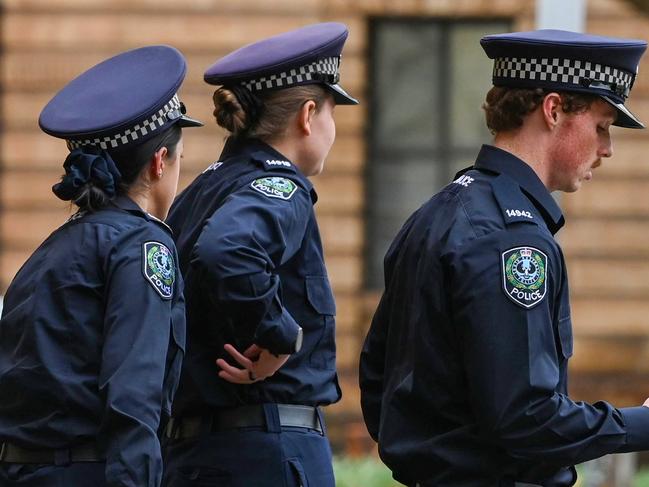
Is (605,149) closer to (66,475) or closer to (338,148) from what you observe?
(66,475)

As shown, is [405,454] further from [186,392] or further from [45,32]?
[45,32]

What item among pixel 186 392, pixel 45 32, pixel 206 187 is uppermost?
pixel 206 187

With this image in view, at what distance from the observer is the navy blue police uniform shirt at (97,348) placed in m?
3.98

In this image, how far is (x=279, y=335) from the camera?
449 cm

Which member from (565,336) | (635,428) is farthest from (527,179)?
(635,428)

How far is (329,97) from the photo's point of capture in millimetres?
5000

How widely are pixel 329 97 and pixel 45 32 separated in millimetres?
9255

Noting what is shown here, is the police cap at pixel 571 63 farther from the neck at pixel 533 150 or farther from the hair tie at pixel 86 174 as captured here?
the hair tie at pixel 86 174

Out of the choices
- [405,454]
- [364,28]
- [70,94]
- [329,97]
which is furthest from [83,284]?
[364,28]

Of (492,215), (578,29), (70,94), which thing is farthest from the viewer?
(578,29)

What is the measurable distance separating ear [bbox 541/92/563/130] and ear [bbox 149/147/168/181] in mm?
1031

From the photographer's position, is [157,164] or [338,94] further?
[338,94]

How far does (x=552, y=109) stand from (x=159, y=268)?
1.06 meters

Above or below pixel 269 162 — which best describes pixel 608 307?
below
